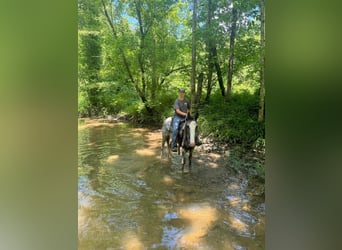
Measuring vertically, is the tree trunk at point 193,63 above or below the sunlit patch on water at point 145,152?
above

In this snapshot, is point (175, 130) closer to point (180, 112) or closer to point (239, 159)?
point (180, 112)

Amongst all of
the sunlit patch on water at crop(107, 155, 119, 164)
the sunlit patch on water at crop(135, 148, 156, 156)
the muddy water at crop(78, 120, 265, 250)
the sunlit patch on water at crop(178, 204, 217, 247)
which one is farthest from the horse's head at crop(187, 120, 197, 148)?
the sunlit patch on water at crop(107, 155, 119, 164)

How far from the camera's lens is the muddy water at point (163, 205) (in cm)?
230

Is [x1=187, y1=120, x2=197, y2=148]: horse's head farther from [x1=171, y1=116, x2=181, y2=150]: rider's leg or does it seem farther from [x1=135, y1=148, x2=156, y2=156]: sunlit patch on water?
[x1=135, y1=148, x2=156, y2=156]: sunlit patch on water

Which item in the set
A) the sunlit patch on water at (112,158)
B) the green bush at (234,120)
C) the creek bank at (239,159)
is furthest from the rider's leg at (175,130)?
the green bush at (234,120)

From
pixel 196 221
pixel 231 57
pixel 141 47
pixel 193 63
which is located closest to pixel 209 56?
pixel 193 63

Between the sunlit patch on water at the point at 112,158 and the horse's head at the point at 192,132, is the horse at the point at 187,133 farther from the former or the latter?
the sunlit patch on water at the point at 112,158

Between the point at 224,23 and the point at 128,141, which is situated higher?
the point at 224,23

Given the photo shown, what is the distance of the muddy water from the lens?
2.30m

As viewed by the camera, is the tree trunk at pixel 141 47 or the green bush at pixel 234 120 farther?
the tree trunk at pixel 141 47
